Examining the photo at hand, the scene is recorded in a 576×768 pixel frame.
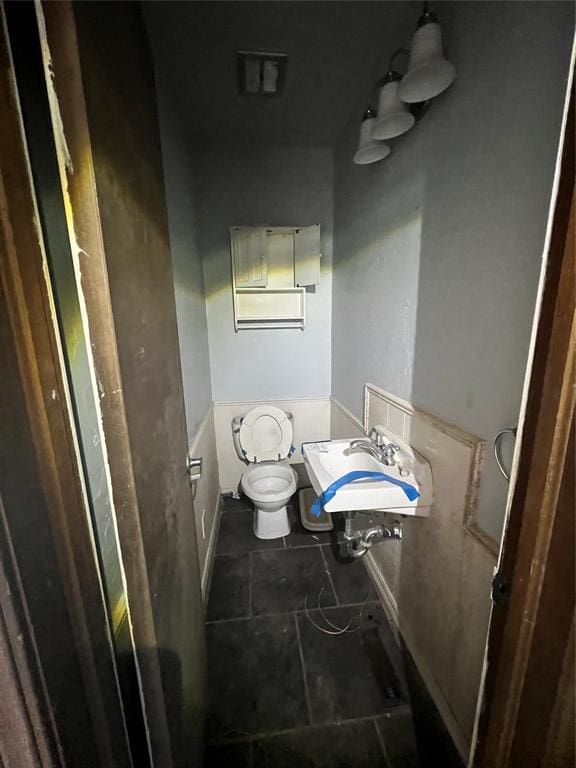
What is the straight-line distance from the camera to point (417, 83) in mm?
844

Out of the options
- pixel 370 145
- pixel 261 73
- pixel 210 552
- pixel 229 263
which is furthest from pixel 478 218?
pixel 210 552

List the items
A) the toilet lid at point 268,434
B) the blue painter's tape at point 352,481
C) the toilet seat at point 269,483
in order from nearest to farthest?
the blue painter's tape at point 352,481 → the toilet seat at point 269,483 → the toilet lid at point 268,434

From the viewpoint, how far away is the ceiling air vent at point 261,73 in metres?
1.17

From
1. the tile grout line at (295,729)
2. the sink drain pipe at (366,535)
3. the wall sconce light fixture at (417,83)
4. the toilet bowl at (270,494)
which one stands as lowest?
the tile grout line at (295,729)

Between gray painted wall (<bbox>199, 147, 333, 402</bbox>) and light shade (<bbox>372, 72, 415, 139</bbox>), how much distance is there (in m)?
1.02

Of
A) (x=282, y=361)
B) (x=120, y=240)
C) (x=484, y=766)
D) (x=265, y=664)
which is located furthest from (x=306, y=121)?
(x=265, y=664)

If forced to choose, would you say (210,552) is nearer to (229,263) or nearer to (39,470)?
(39,470)

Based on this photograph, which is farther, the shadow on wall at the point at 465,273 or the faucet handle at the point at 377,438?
the faucet handle at the point at 377,438

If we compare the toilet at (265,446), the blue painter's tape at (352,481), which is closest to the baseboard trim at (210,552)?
the toilet at (265,446)

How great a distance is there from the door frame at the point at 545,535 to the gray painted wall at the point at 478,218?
33 centimetres

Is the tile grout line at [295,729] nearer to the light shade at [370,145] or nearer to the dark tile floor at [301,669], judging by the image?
the dark tile floor at [301,669]

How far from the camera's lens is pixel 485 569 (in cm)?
81

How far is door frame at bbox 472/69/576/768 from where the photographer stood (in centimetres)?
38

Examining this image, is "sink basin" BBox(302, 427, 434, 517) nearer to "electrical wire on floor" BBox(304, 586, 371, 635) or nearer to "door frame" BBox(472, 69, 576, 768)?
"door frame" BBox(472, 69, 576, 768)
